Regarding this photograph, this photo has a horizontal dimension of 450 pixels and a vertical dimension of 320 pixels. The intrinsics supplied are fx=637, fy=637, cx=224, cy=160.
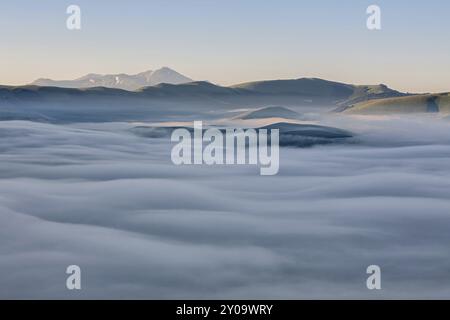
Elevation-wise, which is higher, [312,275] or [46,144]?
[46,144]

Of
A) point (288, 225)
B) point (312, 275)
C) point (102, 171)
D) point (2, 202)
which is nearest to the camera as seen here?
point (312, 275)

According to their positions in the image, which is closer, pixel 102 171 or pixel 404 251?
pixel 404 251

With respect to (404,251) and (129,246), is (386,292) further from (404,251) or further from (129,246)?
(129,246)

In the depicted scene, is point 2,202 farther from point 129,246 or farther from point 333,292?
point 333,292

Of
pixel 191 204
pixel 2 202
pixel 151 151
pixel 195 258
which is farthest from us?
pixel 151 151

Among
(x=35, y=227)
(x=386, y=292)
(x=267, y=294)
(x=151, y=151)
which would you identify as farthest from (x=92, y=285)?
(x=151, y=151)

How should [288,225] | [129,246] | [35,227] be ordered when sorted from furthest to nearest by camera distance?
[288,225] < [35,227] < [129,246]

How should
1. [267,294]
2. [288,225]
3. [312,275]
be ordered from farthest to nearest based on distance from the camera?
[288,225], [312,275], [267,294]

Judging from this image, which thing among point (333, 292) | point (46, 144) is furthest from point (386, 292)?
point (46, 144)

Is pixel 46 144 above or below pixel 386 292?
above
